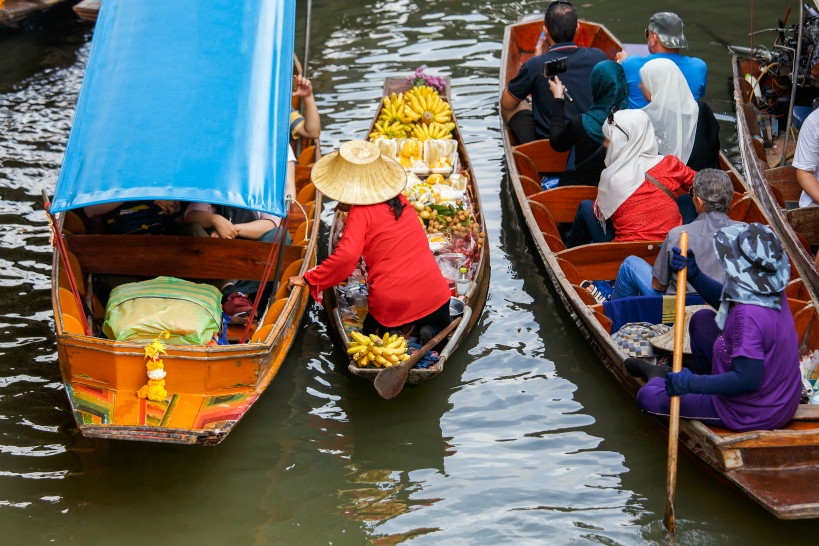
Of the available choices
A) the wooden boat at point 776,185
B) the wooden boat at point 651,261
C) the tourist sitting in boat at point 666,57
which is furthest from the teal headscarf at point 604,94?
the wooden boat at point 776,185

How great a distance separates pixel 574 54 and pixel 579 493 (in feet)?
13.4

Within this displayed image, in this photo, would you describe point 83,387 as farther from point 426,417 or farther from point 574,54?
point 574,54

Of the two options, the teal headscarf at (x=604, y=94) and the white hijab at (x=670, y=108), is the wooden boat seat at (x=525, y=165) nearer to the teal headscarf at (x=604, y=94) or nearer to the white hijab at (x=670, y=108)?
the teal headscarf at (x=604, y=94)

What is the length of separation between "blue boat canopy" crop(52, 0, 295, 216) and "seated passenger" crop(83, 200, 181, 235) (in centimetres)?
99

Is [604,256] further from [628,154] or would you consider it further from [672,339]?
[672,339]

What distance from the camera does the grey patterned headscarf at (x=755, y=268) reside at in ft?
13.7

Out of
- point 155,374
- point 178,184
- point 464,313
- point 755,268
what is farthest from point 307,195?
point 755,268

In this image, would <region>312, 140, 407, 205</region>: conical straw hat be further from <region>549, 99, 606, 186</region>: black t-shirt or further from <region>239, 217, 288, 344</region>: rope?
<region>549, 99, 606, 186</region>: black t-shirt

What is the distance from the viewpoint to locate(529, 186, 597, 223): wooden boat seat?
7121mm

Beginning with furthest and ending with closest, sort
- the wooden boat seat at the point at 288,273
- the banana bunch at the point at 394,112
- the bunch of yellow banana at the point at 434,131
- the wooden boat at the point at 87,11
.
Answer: the wooden boat at the point at 87,11, the banana bunch at the point at 394,112, the bunch of yellow banana at the point at 434,131, the wooden boat seat at the point at 288,273

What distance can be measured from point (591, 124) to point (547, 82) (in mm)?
1106

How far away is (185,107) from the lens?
18.4 ft

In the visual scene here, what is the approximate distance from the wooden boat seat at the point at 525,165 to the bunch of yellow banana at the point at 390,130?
1217 millimetres

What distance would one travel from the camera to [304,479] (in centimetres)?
534
